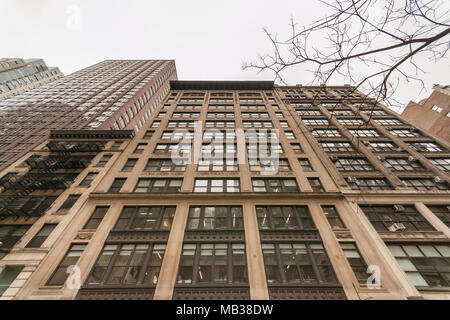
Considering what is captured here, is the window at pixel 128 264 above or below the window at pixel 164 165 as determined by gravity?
below

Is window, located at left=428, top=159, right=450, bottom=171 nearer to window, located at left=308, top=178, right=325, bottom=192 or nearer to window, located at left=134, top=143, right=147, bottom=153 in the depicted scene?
window, located at left=308, top=178, right=325, bottom=192

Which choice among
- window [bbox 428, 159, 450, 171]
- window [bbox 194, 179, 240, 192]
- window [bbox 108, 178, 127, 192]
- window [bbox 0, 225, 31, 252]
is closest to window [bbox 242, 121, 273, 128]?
window [bbox 194, 179, 240, 192]

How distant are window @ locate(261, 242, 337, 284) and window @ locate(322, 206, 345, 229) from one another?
8.06 feet

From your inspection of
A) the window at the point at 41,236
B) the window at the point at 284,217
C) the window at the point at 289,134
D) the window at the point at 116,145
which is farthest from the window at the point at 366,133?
the window at the point at 41,236

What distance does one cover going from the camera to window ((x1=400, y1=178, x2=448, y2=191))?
709 inches

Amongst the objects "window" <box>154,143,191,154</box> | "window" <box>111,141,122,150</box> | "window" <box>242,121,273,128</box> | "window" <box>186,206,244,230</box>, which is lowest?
"window" <box>186,206,244,230</box>

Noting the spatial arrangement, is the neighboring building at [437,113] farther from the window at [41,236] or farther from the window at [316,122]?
the window at [41,236]

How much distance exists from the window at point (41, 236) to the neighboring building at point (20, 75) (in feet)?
248

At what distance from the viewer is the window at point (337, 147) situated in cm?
2303

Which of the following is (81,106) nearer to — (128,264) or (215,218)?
(128,264)

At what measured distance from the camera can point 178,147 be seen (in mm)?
22703
